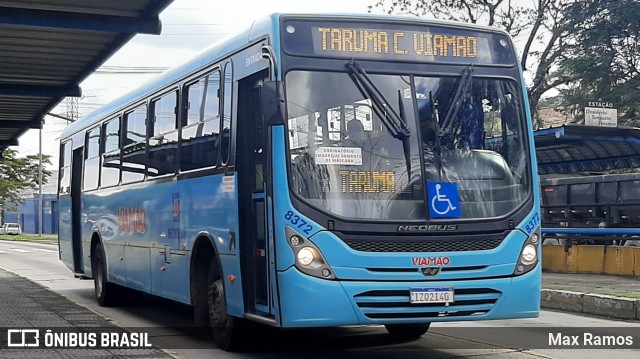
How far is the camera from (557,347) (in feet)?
31.3

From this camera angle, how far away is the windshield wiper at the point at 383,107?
786 centimetres

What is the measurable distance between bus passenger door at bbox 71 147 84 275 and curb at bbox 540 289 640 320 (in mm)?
8200

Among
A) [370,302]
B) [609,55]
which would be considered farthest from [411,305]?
[609,55]

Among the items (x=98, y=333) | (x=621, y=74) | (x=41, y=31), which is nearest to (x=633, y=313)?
(x=98, y=333)

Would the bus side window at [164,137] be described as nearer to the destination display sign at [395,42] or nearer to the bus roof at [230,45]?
the bus roof at [230,45]

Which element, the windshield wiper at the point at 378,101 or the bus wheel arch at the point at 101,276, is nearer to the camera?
the windshield wiper at the point at 378,101

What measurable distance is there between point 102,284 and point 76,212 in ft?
8.38

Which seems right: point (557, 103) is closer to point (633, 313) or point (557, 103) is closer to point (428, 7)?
point (428, 7)

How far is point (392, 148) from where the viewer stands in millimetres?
7852

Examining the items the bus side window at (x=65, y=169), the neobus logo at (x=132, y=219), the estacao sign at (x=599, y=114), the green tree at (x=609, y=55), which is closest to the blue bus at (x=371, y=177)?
the neobus logo at (x=132, y=219)

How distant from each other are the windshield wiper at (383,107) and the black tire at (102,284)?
7844 mm

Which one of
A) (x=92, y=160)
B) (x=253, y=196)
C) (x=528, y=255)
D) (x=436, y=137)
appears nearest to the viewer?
(x=436, y=137)

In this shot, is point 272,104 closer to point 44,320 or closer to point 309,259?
point 309,259

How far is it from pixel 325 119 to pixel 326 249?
1132mm
